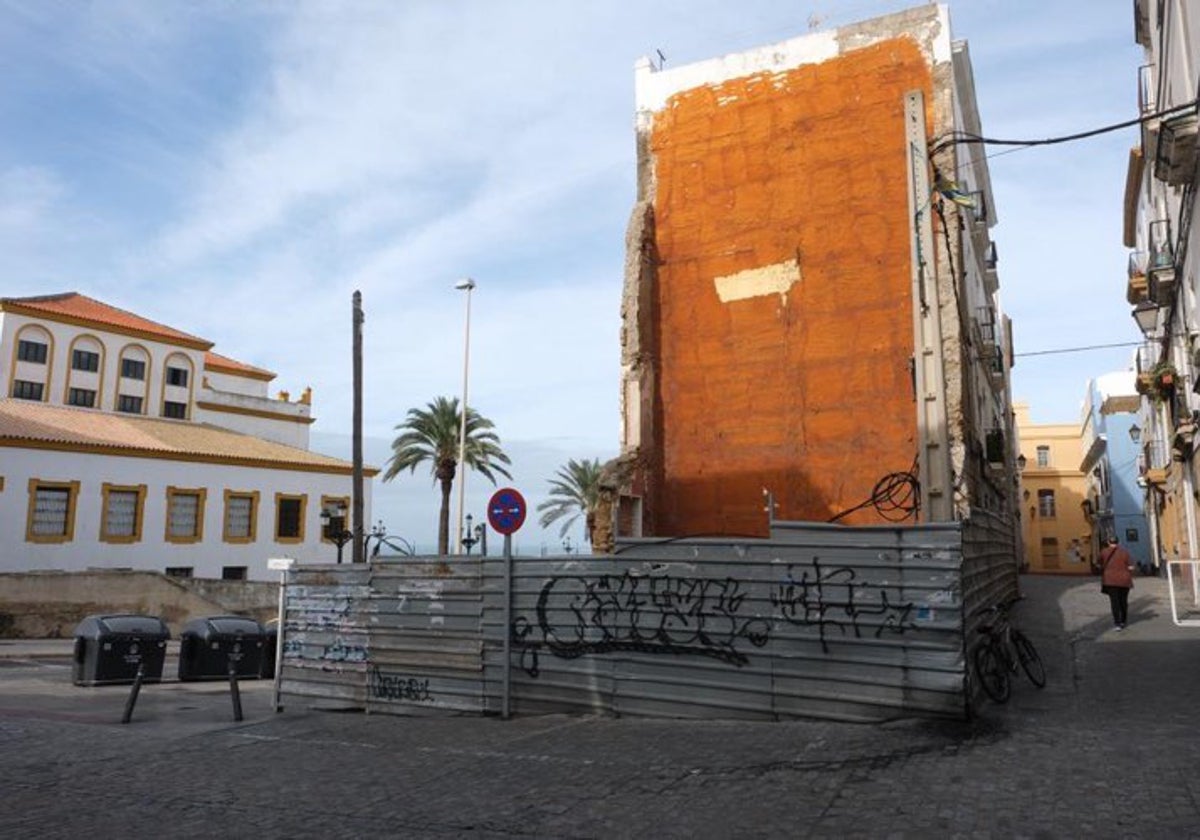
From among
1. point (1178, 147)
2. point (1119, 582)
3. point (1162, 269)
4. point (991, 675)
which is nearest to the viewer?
point (991, 675)

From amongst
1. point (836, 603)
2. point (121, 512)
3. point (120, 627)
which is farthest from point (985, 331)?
point (121, 512)

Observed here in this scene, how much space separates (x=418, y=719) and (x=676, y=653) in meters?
3.39

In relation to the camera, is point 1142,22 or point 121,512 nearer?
point 1142,22

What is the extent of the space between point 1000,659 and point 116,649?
14.5 m

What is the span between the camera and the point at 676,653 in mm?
9562

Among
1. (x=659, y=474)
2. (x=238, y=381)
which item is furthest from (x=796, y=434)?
(x=238, y=381)

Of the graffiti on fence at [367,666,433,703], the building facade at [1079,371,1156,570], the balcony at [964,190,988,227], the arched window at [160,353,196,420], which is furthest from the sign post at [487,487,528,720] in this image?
the building facade at [1079,371,1156,570]

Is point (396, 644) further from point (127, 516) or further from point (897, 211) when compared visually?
point (127, 516)

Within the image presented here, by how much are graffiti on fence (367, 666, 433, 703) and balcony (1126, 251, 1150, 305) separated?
19.8m

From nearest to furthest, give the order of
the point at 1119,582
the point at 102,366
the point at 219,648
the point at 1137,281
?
1. the point at 1119,582
2. the point at 219,648
3. the point at 1137,281
4. the point at 102,366

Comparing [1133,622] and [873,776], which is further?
[1133,622]

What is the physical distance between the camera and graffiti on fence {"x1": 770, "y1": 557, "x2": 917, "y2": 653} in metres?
8.67

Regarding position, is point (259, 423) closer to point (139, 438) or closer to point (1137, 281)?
point (139, 438)

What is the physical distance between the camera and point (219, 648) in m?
17.0
